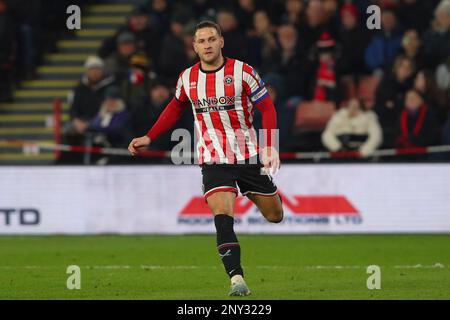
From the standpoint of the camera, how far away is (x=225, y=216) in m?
10.7

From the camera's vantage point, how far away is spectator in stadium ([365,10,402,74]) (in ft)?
68.1

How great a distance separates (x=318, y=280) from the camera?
1195cm

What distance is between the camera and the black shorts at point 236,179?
11.0m

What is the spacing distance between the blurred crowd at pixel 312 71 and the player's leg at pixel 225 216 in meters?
8.40

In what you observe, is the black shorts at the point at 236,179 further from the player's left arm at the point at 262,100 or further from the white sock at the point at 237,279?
the white sock at the point at 237,279

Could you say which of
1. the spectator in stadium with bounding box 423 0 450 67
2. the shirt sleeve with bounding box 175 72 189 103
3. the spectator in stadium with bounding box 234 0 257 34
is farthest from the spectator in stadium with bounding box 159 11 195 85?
the shirt sleeve with bounding box 175 72 189 103

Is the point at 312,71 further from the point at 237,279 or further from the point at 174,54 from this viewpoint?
the point at 237,279

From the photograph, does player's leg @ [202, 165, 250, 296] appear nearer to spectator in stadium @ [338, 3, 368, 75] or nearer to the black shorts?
the black shorts

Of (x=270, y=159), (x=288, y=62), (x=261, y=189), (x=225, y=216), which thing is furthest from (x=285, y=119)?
(x=270, y=159)

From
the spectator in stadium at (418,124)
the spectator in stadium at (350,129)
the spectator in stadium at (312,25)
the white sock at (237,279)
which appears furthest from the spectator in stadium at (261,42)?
the white sock at (237,279)

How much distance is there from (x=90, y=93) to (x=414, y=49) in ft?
18.5

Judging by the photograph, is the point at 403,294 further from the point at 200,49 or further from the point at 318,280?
the point at 200,49

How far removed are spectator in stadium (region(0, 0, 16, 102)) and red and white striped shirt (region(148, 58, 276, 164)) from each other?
12497mm

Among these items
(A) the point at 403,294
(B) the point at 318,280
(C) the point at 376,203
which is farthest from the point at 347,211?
(A) the point at 403,294
